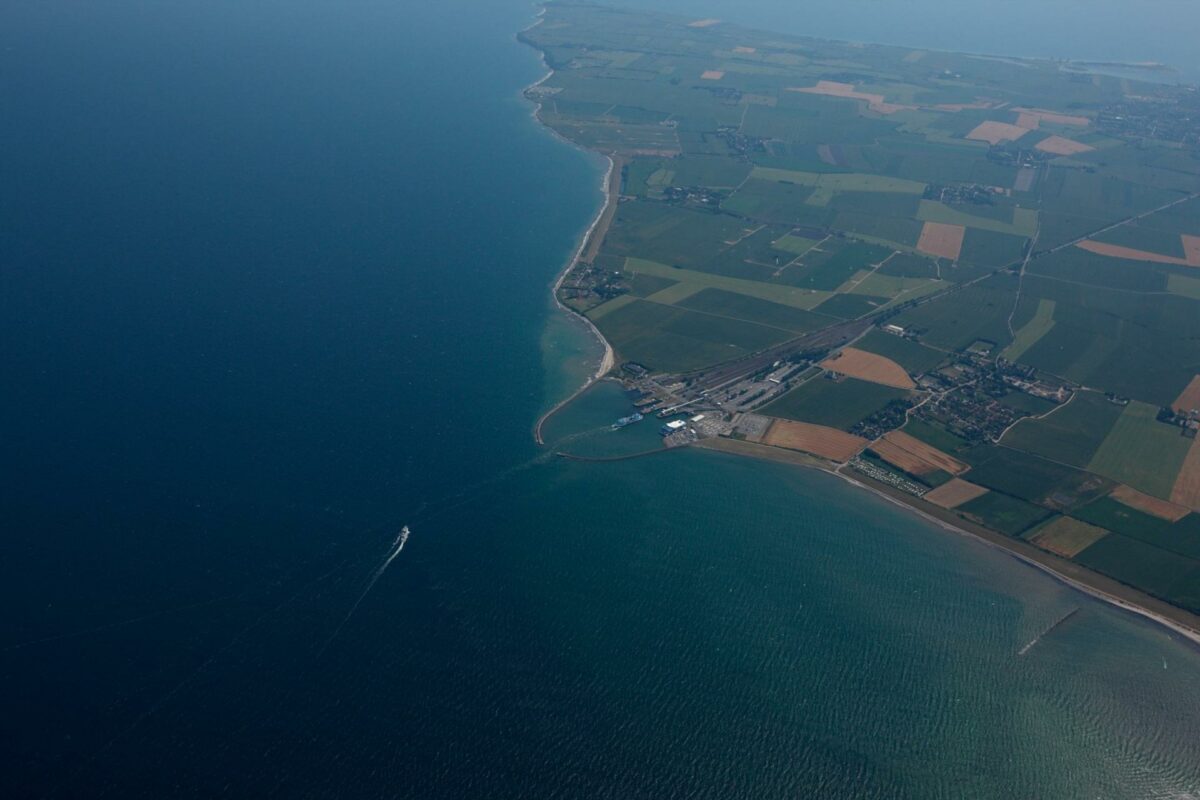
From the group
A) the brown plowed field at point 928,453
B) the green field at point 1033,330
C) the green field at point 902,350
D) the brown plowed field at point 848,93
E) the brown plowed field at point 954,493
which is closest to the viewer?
the brown plowed field at point 954,493

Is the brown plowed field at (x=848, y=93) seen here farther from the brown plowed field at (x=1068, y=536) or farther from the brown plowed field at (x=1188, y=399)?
the brown plowed field at (x=1068, y=536)

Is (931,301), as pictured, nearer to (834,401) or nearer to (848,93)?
(834,401)

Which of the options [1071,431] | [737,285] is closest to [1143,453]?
[1071,431]

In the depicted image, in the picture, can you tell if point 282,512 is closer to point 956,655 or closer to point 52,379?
point 52,379

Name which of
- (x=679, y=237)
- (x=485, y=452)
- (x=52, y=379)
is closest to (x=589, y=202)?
(x=679, y=237)

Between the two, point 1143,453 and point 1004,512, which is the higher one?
point 1143,453

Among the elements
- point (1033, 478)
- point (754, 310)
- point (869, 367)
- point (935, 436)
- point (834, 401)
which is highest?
point (754, 310)

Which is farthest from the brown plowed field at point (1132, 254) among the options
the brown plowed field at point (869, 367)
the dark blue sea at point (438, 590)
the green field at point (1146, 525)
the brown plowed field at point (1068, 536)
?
the dark blue sea at point (438, 590)
